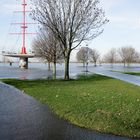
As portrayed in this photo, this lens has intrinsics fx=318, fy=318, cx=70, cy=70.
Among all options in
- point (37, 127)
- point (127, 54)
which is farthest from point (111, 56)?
point (37, 127)

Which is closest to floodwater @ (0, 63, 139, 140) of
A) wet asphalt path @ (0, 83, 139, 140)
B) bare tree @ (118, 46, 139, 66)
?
wet asphalt path @ (0, 83, 139, 140)

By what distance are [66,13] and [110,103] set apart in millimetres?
20300

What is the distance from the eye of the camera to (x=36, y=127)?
32.7 ft

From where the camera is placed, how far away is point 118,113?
11.4 meters

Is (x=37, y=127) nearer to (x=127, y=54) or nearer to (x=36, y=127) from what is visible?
(x=36, y=127)

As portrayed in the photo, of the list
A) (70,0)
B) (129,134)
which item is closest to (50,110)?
(129,134)

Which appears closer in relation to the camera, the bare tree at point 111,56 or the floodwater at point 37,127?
the floodwater at point 37,127

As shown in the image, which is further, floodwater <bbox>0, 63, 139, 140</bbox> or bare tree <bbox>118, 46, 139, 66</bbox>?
bare tree <bbox>118, 46, 139, 66</bbox>

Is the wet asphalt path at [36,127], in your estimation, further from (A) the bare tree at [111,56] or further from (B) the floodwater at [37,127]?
(A) the bare tree at [111,56]

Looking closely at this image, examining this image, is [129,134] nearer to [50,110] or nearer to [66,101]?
[50,110]

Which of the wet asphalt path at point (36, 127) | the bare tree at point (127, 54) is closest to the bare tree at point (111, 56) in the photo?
the bare tree at point (127, 54)

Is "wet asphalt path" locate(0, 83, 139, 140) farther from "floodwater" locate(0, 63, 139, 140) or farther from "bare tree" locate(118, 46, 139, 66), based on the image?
"bare tree" locate(118, 46, 139, 66)

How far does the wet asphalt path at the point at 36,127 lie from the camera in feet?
29.4

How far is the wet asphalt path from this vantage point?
8.96m
